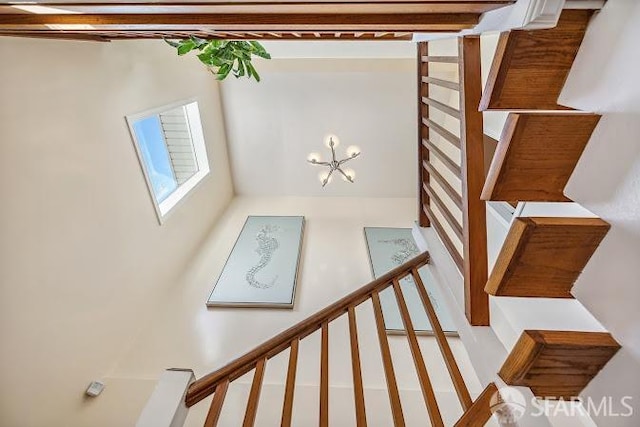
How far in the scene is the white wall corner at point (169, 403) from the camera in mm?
1046

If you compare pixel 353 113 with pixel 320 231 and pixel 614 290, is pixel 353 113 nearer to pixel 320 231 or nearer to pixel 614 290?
pixel 320 231

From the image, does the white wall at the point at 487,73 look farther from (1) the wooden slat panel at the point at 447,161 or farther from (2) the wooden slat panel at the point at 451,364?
(2) the wooden slat panel at the point at 451,364

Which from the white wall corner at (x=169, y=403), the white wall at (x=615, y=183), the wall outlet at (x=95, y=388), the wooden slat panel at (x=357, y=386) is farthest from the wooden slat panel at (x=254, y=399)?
the wall outlet at (x=95, y=388)

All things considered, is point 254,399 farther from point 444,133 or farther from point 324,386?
point 444,133

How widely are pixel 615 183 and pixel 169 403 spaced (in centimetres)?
136

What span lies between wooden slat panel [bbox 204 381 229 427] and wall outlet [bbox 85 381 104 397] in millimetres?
1919

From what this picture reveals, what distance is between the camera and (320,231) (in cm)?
514

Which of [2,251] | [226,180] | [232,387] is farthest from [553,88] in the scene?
[226,180]

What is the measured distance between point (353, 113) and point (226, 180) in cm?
256

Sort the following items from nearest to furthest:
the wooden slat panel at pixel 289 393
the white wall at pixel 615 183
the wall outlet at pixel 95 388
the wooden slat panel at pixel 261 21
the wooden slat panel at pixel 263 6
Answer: the white wall at pixel 615 183 < the wooden slat panel at pixel 263 6 < the wooden slat panel at pixel 261 21 < the wooden slat panel at pixel 289 393 < the wall outlet at pixel 95 388

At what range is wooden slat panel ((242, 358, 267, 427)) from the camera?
1.17 meters

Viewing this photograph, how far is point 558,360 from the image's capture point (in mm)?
576

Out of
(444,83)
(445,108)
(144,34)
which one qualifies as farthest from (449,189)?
(144,34)

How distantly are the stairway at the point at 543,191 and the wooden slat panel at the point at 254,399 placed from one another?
93 cm
